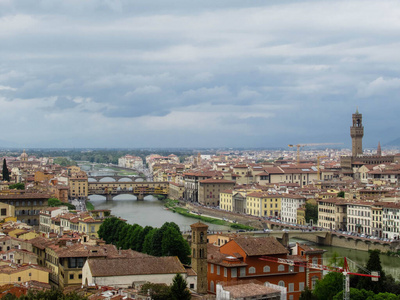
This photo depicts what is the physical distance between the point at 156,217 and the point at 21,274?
32.0 meters

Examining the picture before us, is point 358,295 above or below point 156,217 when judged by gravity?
above

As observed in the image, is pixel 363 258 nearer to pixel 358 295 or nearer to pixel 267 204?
pixel 358 295

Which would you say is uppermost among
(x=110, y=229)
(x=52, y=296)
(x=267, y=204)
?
(x=52, y=296)

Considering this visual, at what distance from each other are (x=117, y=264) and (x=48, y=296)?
3497 mm

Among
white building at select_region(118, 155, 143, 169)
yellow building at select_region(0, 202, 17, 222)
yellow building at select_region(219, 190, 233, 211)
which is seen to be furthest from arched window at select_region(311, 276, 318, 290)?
white building at select_region(118, 155, 143, 169)

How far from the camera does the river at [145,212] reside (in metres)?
47.7

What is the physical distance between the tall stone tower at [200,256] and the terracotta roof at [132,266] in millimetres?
623

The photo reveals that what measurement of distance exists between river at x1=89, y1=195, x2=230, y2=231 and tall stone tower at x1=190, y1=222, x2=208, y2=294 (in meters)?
23.0

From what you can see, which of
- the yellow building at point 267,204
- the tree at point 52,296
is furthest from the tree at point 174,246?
the yellow building at point 267,204

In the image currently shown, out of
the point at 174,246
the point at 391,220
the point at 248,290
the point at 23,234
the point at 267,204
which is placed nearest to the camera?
the point at 248,290

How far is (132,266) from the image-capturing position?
19578 millimetres

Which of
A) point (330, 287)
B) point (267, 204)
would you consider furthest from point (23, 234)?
point (267, 204)

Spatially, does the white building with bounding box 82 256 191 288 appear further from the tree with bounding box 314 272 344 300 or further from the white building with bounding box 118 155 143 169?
the white building with bounding box 118 155 143 169

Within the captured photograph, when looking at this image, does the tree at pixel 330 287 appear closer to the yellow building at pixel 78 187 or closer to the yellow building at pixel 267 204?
the yellow building at pixel 267 204
